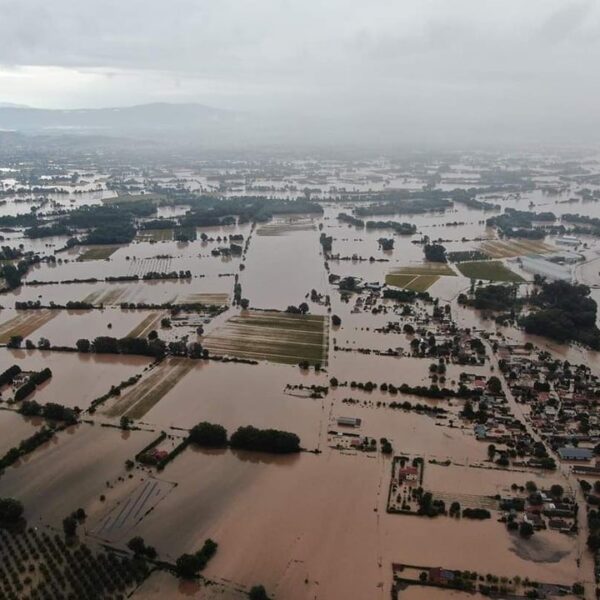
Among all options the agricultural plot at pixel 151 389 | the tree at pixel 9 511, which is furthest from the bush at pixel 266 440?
the tree at pixel 9 511

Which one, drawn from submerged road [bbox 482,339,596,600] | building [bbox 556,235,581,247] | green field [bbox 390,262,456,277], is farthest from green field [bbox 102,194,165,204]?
submerged road [bbox 482,339,596,600]

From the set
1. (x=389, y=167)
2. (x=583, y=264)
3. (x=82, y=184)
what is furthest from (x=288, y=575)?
(x=389, y=167)

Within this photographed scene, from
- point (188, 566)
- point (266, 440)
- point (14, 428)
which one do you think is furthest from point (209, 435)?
point (14, 428)

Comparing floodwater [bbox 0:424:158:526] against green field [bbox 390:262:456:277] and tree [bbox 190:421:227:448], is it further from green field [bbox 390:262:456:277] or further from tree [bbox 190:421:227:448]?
green field [bbox 390:262:456:277]

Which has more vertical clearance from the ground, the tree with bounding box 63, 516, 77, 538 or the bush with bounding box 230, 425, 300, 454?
the bush with bounding box 230, 425, 300, 454

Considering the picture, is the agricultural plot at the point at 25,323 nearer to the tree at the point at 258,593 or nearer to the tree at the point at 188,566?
the tree at the point at 188,566
